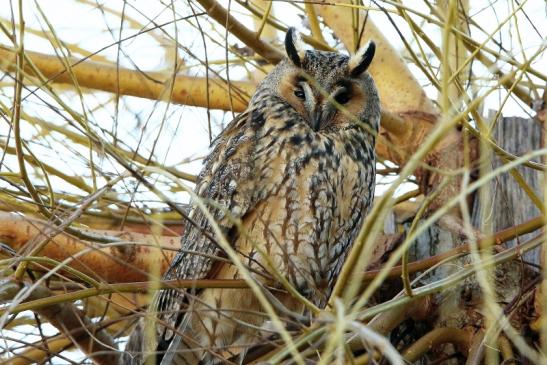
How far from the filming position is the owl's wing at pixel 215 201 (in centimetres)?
273

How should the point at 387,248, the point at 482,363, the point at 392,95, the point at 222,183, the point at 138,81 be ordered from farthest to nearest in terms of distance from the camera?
the point at 392,95
the point at 138,81
the point at 387,248
the point at 222,183
the point at 482,363

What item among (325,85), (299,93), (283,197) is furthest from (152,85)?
(283,197)

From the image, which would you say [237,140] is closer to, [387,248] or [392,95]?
[387,248]

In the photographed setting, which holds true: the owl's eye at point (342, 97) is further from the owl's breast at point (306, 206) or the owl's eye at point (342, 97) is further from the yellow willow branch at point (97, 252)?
the yellow willow branch at point (97, 252)

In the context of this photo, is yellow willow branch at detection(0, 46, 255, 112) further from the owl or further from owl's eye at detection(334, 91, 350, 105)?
owl's eye at detection(334, 91, 350, 105)

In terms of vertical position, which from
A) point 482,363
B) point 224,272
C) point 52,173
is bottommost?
point 482,363

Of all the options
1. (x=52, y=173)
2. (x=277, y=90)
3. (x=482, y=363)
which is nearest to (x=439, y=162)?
(x=277, y=90)

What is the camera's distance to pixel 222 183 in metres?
2.79

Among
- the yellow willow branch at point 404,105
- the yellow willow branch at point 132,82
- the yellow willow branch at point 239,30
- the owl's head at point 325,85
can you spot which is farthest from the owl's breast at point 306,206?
the yellow willow branch at point 132,82

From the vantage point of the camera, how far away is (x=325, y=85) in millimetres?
2969

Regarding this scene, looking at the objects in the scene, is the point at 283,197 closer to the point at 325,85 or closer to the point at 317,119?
the point at 317,119

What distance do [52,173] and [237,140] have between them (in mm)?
763

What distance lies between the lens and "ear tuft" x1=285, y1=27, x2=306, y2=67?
300 cm

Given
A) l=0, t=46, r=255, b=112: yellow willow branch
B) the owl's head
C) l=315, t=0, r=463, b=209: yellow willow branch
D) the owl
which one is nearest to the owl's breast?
the owl
